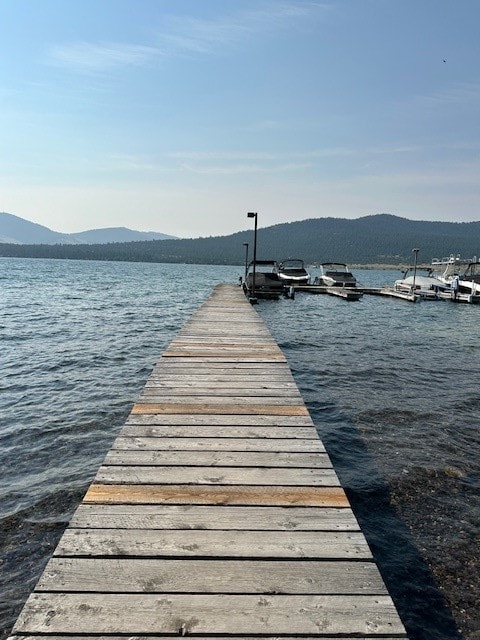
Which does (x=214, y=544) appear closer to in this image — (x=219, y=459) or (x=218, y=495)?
(x=218, y=495)

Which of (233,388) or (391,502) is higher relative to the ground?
(233,388)

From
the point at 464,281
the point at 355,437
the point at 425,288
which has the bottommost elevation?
the point at 355,437

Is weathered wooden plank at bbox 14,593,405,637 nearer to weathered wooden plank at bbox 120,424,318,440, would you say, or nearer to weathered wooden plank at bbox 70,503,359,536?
weathered wooden plank at bbox 70,503,359,536

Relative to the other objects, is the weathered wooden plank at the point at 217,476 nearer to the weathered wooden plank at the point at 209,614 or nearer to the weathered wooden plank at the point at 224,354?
the weathered wooden plank at the point at 209,614

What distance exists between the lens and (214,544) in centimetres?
273

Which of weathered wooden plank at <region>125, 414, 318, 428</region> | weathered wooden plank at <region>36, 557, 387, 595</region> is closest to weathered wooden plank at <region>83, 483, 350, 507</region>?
weathered wooden plank at <region>36, 557, 387, 595</region>

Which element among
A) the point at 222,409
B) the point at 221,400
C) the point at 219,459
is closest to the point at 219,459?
the point at 219,459

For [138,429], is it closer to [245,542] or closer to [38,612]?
[245,542]

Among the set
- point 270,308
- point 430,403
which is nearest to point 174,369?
point 430,403

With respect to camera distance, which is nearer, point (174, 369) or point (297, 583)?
point (297, 583)

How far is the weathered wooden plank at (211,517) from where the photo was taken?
2926 mm

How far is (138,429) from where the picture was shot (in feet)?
15.1

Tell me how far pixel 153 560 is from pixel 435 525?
3.85 m

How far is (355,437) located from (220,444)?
4.06 meters
